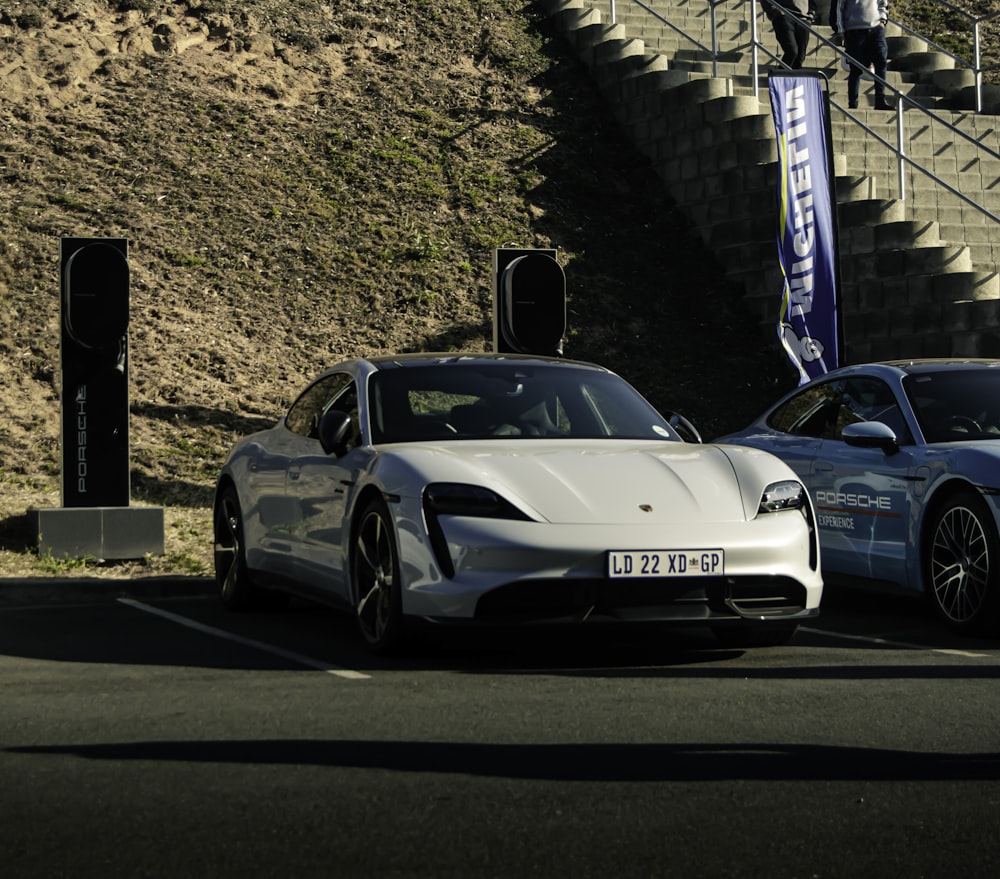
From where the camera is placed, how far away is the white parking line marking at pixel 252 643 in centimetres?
759

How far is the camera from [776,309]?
21.1 m

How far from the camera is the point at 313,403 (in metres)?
9.68

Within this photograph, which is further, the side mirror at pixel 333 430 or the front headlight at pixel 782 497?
the side mirror at pixel 333 430

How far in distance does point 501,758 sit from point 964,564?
411cm

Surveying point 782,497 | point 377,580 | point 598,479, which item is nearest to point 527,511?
point 598,479

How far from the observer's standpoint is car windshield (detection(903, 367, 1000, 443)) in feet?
31.8

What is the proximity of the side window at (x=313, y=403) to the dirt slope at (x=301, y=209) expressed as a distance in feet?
16.1

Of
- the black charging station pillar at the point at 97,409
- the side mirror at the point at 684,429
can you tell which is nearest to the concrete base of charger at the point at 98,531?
the black charging station pillar at the point at 97,409

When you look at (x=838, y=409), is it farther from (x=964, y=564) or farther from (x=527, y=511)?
(x=527, y=511)

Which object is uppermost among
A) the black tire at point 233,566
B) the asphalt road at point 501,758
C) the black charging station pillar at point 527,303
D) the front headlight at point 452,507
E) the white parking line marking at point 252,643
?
the black charging station pillar at point 527,303

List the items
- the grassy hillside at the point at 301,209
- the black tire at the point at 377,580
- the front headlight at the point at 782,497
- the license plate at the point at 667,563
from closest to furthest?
1. the license plate at the point at 667,563
2. the black tire at the point at 377,580
3. the front headlight at the point at 782,497
4. the grassy hillside at the point at 301,209

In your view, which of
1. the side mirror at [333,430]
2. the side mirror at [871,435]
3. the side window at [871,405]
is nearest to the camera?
the side mirror at [333,430]

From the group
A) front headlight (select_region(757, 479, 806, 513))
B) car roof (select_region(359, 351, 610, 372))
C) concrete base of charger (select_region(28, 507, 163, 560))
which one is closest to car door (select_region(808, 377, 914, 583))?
front headlight (select_region(757, 479, 806, 513))

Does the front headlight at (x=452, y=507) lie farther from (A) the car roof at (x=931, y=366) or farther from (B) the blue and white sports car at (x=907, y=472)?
(A) the car roof at (x=931, y=366)
